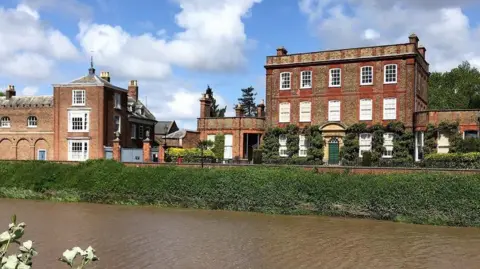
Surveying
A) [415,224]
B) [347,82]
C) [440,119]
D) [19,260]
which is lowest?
[415,224]

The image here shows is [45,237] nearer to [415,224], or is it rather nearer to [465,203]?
[415,224]

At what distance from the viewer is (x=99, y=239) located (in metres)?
18.6

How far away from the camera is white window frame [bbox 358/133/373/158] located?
34.4 metres

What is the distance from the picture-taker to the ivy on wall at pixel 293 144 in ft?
114

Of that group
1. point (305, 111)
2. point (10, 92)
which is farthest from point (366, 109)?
point (10, 92)

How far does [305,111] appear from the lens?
36.7 meters

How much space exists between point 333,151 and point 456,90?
98.4 ft

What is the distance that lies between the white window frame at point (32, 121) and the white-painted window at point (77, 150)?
3.83 metres

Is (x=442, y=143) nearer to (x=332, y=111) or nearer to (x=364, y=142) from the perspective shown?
(x=364, y=142)

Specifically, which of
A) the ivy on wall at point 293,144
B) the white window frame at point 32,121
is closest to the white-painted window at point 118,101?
the white window frame at point 32,121

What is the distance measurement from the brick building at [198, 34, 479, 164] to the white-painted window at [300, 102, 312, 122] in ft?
0.24

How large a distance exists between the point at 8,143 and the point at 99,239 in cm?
2757

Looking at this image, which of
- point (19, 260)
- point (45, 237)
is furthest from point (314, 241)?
point (19, 260)

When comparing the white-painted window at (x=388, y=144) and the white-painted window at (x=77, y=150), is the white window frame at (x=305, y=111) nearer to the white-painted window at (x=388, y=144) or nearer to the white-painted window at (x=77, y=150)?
the white-painted window at (x=388, y=144)
